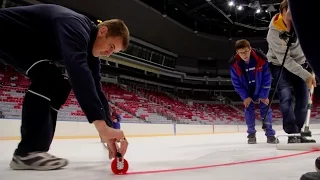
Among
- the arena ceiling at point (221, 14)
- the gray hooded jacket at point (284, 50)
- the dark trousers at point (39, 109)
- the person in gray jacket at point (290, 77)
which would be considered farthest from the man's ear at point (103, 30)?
the arena ceiling at point (221, 14)

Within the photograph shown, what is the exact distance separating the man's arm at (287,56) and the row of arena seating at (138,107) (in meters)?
6.65

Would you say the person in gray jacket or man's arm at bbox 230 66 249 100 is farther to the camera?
man's arm at bbox 230 66 249 100

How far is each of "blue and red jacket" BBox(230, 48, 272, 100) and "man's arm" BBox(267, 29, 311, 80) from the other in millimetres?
645

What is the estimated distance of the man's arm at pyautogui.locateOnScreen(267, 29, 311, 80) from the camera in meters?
2.66

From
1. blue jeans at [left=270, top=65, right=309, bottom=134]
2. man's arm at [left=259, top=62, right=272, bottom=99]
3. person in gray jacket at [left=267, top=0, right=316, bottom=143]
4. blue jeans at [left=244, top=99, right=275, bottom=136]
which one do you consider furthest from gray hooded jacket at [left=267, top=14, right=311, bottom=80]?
blue jeans at [left=244, top=99, right=275, bottom=136]

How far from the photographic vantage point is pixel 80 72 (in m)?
1.18

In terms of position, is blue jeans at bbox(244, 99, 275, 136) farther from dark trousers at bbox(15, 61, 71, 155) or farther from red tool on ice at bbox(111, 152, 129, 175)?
dark trousers at bbox(15, 61, 71, 155)

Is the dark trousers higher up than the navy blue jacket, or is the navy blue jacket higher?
the navy blue jacket

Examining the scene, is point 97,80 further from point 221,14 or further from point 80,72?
point 221,14

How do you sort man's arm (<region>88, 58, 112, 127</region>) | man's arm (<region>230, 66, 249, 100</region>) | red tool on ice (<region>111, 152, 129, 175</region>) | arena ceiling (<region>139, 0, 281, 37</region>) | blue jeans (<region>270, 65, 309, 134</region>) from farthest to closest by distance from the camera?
arena ceiling (<region>139, 0, 281, 37</region>)
man's arm (<region>230, 66, 249, 100</region>)
blue jeans (<region>270, 65, 309, 134</region>)
man's arm (<region>88, 58, 112, 127</region>)
red tool on ice (<region>111, 152, 129, 175</region>)

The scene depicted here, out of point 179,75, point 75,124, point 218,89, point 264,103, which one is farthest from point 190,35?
point 264,103

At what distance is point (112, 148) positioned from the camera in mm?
1417

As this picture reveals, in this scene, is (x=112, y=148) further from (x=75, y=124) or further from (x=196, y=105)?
(x=196, y=105)

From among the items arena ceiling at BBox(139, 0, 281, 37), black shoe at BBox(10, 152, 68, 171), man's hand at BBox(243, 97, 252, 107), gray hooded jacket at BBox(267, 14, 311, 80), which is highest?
arena ceiling at BBox(139, 0, 281, 37)
